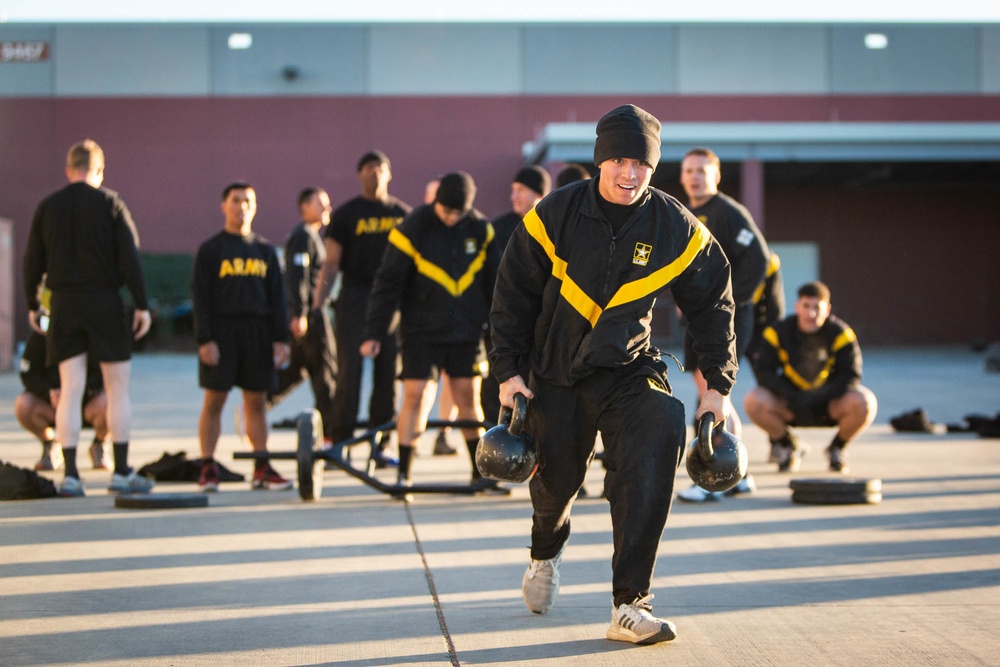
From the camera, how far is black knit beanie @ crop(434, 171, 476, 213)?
7520 millimetres

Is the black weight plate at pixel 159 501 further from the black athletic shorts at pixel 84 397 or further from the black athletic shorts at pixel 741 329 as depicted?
the black athletic shorts at pixel 741 329

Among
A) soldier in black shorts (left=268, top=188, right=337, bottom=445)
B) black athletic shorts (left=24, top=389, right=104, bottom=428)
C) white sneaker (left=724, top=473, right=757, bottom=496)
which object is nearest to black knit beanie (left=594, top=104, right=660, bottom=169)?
white sneaker (left=724, top=473, right=757, bottom=496)

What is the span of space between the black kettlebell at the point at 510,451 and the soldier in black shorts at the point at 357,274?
4314 mm

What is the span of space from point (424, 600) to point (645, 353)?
4.48 feet

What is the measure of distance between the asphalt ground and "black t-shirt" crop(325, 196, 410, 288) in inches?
58.6

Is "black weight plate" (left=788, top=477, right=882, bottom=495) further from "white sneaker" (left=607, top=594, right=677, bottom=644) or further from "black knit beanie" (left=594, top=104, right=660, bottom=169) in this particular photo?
"black knit beanie" (left=594, top=104, right=660, bottom=169)

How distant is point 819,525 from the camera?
6.66m

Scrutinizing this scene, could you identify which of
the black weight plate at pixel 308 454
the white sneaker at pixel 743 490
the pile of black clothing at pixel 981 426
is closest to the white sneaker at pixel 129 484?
the black weight plate at pixel 308 454

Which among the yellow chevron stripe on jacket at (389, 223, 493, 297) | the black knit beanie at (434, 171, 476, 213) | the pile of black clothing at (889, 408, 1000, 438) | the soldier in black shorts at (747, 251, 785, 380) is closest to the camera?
the black knit beanie at (434, 171, 476, 213)

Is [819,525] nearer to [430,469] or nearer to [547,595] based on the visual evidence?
[547,595]

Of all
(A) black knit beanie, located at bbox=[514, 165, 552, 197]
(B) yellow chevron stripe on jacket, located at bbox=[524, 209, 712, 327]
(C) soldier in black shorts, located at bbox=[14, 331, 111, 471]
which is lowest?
(C) soldier in black shorts, located at bbox=[14, 331, 111, 471]

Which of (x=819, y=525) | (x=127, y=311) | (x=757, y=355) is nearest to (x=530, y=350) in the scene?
(x=819, y=525)

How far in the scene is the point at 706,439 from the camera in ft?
14.2

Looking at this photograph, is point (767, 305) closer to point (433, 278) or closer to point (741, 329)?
point (741, 329)
